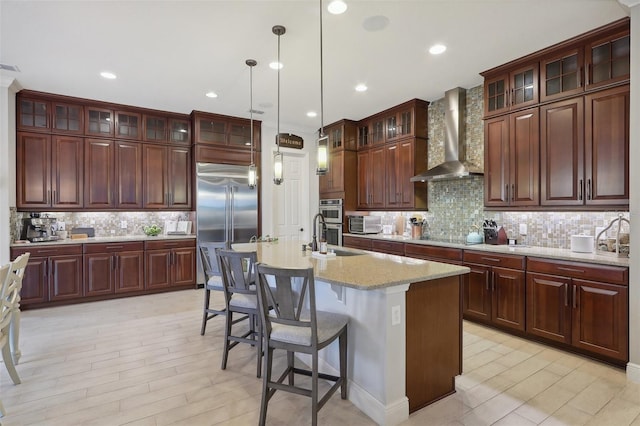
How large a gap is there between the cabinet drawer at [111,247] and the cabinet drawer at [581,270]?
5.26 m

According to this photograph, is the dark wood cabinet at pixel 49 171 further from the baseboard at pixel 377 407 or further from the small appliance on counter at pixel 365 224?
the baseboard at pixel 377 407

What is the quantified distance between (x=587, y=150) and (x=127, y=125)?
6135mm

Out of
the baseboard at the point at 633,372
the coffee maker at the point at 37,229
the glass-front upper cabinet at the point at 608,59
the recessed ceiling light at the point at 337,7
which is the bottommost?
the baseboard at the point at 633,372

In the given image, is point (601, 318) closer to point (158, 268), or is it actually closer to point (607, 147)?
point (607, 147)

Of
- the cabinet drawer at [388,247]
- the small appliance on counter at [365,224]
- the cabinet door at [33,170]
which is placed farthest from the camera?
the small appliance on counter at [365,224]

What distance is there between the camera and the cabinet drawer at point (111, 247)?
4789 millimetres

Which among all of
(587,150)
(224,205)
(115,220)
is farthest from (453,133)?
(115,220)

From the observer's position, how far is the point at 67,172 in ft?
16.0

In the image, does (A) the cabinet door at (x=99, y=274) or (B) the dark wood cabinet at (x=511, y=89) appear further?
(A) the cabinet door at (x=99, y=274)

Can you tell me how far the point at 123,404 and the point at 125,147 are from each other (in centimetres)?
423

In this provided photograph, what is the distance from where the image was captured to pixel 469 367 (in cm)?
279

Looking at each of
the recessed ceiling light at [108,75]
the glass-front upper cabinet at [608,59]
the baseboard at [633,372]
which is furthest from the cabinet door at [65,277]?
the glass-front upper cabinet at [608,59]

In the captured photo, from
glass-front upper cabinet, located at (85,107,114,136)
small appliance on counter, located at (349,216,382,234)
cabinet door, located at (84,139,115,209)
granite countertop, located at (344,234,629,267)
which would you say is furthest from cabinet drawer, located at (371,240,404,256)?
glass-front upper cabinet, located at (85,107,114,136)

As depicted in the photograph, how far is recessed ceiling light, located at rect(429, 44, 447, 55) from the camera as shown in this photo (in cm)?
330
